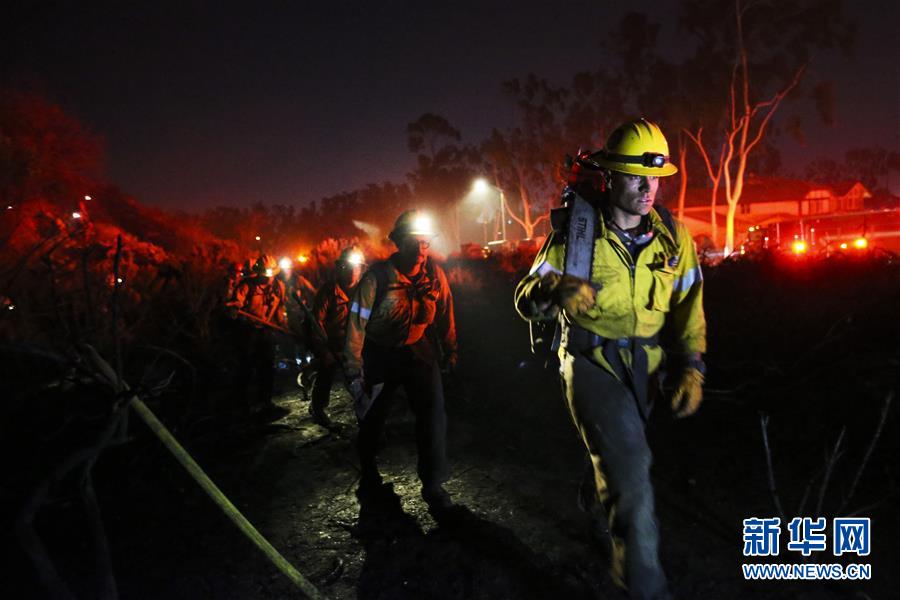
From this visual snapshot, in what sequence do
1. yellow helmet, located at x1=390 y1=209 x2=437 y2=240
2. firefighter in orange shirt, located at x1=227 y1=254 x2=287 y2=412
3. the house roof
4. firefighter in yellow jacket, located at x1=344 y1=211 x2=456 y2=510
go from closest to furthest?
firefighter in yellow jacket, located at x1=344 y1=211 x2=456 y2=510, yellow helmet, located at x1=390 y1=209 x2=437 y2=240, firefighter in orange shirt, located at x1=227 y1=254 x2=287 y2=412, the house roof

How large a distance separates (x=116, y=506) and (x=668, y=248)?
4.57m

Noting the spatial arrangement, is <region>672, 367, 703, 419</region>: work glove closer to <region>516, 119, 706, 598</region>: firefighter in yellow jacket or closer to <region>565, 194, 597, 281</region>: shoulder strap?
<region>516, 119, 706, 598</region>: firefighter in yellow jacket

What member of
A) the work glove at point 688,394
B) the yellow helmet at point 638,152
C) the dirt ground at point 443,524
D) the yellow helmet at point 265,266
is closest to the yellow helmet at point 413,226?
the yellow helmet at point 638,152

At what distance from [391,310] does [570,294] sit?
1994 millimetres

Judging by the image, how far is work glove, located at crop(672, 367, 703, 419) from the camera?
2.79 m

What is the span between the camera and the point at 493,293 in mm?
13516

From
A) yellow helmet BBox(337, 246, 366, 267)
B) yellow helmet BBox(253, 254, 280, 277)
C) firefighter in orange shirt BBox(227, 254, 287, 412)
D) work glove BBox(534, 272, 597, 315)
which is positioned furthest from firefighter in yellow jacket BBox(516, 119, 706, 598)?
yellow helmet BBox(253, 254, 280, 277)

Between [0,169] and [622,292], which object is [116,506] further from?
[0,169]

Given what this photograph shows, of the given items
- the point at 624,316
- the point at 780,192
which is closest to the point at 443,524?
the point at 624,316

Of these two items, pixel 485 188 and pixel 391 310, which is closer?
pixel 391 310

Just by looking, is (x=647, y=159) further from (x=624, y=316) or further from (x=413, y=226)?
(x=413, y=226)

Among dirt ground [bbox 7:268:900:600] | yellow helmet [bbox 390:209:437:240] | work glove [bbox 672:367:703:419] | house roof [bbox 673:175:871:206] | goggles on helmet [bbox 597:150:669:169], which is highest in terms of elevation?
house roof [bbox 673:175:871:206]

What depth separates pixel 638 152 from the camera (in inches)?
109

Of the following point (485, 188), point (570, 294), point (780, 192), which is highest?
point (485, 188)
